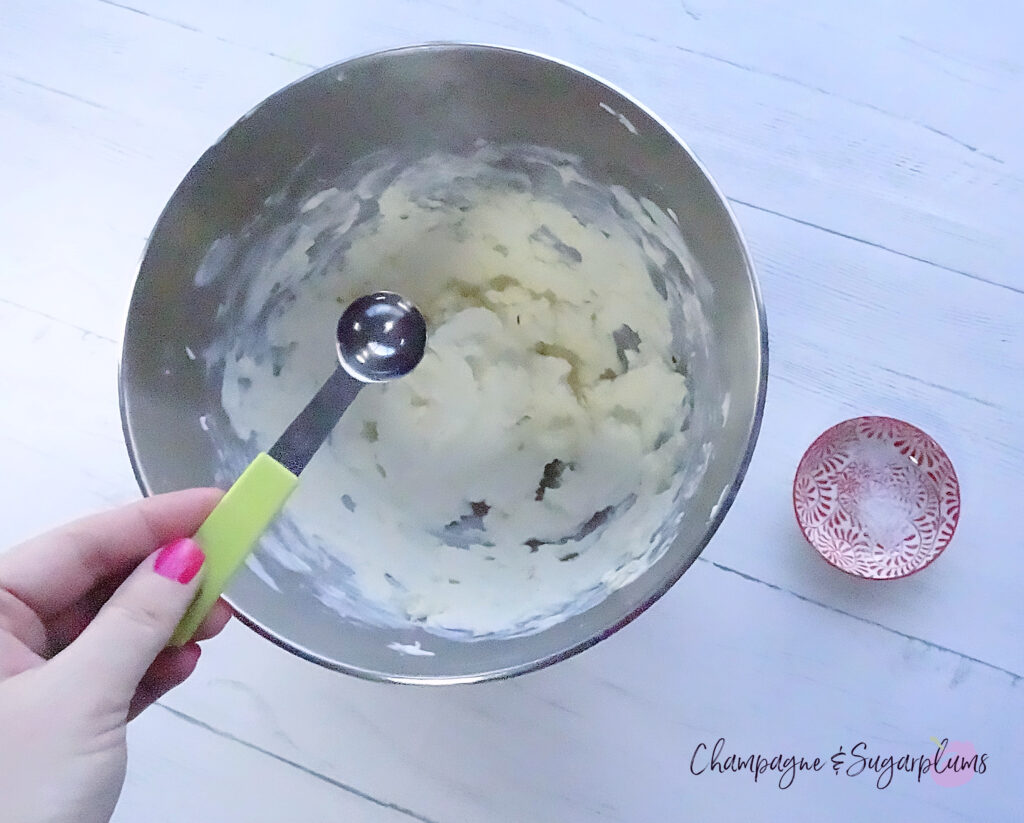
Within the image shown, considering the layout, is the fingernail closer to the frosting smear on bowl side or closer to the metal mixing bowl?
the metal mixing bowl

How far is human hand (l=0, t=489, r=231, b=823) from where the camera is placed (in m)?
0.61

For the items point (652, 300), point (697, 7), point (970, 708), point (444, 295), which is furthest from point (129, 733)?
point (697, 7)

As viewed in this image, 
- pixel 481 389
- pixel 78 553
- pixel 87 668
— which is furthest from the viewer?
pixel 481 389

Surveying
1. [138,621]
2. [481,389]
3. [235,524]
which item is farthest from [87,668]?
[481,389]

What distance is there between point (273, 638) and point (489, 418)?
40 centimetres

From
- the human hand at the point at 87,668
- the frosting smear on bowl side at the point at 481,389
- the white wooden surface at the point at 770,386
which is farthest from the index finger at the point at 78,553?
the white wooden surface at the point at 770,386

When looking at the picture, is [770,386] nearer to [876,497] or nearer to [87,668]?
[876,497]

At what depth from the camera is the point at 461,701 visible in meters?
1.01

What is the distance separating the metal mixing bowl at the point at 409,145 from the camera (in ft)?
2.34

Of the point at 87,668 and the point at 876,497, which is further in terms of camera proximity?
the point at 876,497

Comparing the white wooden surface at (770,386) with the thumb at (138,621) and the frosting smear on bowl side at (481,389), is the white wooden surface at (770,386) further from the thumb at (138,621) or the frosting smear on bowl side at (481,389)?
the thumb at (138,621)

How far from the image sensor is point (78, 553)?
2.56 ft

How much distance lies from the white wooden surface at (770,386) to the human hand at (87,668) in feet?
0.96

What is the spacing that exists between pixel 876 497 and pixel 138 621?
0.85m
